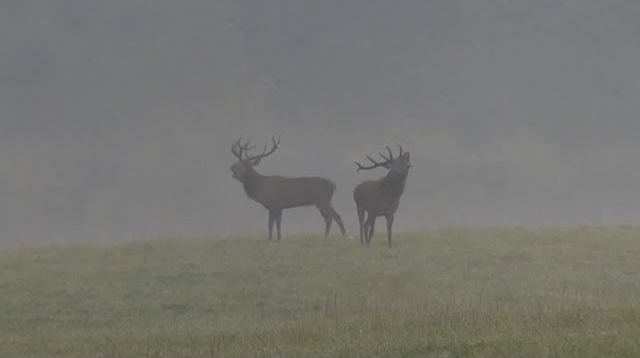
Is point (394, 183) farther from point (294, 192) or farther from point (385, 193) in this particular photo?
point (294, 192)

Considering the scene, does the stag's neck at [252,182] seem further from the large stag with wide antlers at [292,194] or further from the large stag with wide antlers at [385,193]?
the large stag with wide antlers at [385,193]

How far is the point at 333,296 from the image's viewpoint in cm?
2275

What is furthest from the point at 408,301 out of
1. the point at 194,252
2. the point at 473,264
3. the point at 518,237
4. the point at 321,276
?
the point at 518,237

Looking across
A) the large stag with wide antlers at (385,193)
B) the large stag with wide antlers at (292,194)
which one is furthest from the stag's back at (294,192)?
the large stag with wide antlers at (385,193)

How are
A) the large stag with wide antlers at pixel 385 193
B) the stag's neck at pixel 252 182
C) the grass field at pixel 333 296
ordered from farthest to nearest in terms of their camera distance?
the stag's neck at pixel 252 182
the large stag with wide antlers at pixel 385 193
the grass field at pixel 333 296

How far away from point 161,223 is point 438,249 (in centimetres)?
12785

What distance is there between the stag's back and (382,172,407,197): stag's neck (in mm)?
4657

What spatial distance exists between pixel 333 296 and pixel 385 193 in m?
8.07

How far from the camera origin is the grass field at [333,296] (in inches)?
459

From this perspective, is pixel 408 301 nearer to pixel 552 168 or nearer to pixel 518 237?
pixel 518 237

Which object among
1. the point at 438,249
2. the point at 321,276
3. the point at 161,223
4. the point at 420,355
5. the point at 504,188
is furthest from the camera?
the point at 504,188

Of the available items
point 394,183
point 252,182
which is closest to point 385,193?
point 394,183

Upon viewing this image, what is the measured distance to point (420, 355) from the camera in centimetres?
1047

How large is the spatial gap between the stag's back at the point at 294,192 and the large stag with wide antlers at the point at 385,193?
3424 mm
